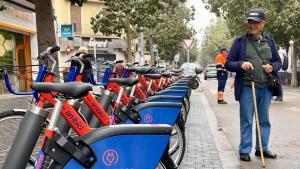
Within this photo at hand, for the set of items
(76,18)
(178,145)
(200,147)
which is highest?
(76,18)

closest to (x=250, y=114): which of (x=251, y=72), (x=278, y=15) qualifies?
(x=251, y=72)

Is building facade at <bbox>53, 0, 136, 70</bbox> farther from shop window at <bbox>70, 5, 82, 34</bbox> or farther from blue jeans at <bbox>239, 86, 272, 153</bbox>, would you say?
blue jeans at <bbox>239, 86, 272, 153</bbox>

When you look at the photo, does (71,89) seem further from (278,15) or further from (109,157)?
(278,15)

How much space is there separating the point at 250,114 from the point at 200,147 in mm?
1235

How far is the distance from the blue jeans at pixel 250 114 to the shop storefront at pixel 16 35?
46.4 ft

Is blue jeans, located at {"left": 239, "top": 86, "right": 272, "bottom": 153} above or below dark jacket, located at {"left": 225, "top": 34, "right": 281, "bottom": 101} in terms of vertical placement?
below

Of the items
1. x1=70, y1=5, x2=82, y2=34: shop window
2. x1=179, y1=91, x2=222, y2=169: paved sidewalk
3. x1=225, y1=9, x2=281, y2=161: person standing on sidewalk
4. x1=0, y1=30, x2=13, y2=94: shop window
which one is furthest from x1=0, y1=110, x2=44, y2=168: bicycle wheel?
x1=70, y1=5, x2=82, y2=34: shop window

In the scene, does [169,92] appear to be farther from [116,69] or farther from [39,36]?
→ [39,36]

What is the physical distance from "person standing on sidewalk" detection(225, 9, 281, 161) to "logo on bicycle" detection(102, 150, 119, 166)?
3.23 m

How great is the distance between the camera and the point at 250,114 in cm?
595

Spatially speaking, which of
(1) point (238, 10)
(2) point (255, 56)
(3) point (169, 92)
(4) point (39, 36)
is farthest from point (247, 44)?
(1) point (238, 10)

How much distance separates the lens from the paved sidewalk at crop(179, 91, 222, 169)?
5707 mm

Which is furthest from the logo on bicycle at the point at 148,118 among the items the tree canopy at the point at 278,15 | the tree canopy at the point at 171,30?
the tree canopy at the point at 171,30

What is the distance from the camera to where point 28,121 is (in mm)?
3074
